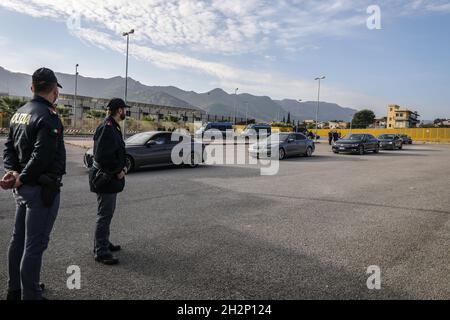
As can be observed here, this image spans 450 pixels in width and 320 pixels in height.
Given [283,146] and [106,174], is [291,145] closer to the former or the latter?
[283,146]

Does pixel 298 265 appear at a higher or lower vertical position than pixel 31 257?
lower

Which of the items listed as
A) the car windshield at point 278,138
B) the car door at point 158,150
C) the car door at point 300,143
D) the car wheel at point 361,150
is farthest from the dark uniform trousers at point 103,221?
the car wheel at point 361,150

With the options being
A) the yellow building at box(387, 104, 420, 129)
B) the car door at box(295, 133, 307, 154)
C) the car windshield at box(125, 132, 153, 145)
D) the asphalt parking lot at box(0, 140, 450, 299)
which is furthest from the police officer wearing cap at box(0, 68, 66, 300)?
the yellow building at box(387, 104, 420, 129)

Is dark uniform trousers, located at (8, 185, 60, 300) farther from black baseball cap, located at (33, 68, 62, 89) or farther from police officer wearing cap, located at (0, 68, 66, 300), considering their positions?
black baseball cap, located at (33, 68, 62, 89)

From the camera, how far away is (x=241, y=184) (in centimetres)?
1016

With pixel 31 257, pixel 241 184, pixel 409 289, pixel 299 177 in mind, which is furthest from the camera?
pixel 299 177

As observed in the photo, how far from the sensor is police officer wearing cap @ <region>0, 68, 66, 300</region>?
116 inches

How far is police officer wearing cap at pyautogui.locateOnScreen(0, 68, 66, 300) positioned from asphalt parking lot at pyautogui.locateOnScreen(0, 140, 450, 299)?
523 millimetres

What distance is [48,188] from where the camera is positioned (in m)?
3.00

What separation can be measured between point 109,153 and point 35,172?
1245mm
